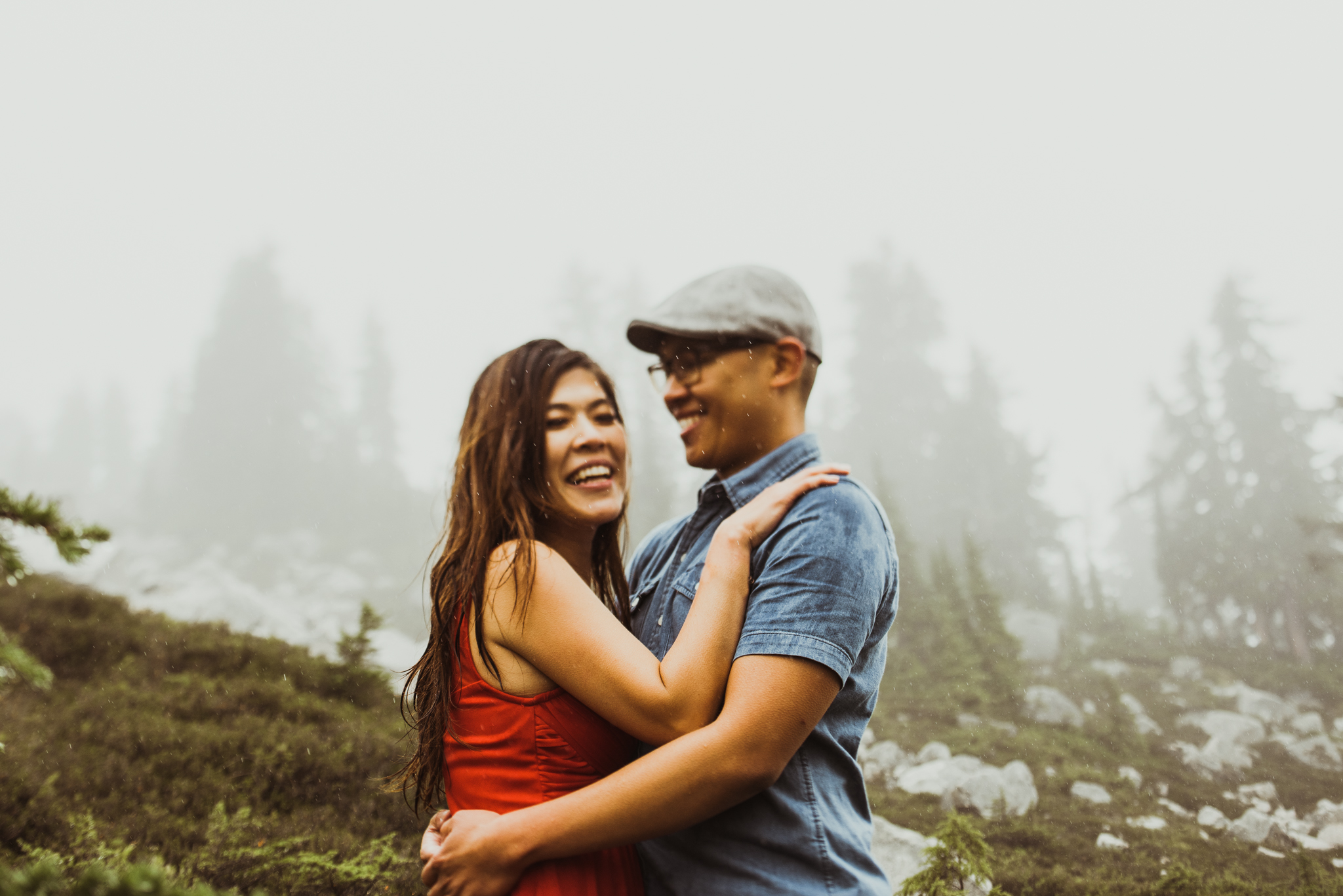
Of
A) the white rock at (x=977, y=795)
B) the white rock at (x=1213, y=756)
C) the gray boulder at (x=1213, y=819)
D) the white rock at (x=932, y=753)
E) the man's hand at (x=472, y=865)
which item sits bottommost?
the white rock at (x=1213, y=756)

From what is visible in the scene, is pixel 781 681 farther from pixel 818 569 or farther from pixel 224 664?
pixel 224 664

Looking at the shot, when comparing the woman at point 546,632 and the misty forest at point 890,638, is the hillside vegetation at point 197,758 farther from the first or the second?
the woman at point 546,632

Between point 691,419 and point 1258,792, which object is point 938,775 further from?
point 691,419

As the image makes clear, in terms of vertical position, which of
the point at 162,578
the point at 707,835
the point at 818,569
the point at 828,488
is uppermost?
the point at 828,488

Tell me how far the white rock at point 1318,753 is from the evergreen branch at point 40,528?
17.4m

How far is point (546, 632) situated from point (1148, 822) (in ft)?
32.7

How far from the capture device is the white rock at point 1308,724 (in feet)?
48.4

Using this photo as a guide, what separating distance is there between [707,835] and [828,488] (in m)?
1.13

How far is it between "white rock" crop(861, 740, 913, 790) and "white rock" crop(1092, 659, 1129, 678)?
10761mm

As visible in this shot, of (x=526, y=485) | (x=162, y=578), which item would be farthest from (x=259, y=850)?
(x=162, y=578)

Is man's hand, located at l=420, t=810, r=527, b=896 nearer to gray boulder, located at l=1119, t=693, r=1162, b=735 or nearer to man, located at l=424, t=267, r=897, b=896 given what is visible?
man, located at l=424, t=267, r=897, b=896

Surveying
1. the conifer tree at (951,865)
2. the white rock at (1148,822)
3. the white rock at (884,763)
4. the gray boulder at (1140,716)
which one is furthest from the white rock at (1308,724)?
the conifer tree at (951,865)

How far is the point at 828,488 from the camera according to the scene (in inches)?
90.0

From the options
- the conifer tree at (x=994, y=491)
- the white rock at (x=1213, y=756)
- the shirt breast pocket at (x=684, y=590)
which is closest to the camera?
the shirt breast pocket at (x=684, y=590)
